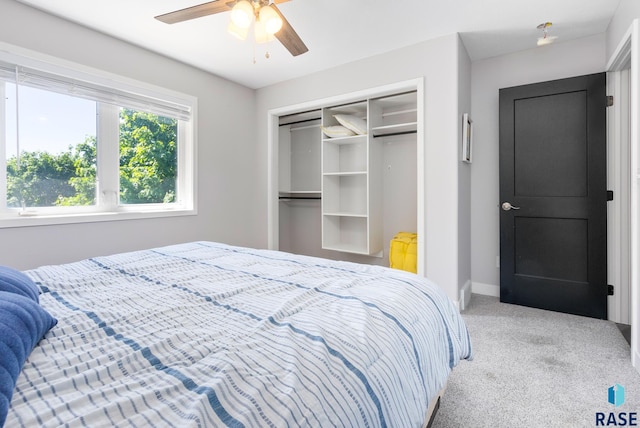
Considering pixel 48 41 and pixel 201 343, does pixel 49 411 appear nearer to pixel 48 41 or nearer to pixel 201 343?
pixel 201 343

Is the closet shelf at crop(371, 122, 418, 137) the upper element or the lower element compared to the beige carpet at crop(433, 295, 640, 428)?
upper

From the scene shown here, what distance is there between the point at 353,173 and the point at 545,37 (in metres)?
1.99

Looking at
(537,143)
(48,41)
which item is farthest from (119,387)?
(537,143)

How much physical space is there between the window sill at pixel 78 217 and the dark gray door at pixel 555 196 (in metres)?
3.24

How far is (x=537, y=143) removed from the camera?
295 centimetres

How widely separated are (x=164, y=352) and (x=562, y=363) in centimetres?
227

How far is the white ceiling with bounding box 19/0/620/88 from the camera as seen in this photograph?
232cm

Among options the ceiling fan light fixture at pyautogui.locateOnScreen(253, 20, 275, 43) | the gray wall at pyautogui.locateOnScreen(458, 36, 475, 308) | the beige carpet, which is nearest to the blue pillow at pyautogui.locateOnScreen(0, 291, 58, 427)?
the beige carpet

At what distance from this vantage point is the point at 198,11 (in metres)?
1.86

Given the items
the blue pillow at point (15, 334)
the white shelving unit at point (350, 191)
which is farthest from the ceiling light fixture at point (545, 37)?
the blue pillow at point (15, 334)

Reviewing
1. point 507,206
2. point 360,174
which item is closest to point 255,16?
point 360,174

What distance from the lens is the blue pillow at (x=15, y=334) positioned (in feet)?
1.93

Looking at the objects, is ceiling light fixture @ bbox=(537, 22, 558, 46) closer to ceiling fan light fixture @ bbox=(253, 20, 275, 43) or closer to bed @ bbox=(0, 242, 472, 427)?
ceiling fan light fixture @ bbox=(253, 20, 275, 43)

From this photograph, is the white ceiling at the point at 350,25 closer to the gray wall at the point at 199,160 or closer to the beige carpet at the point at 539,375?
the gray wall at the point at 199,160
